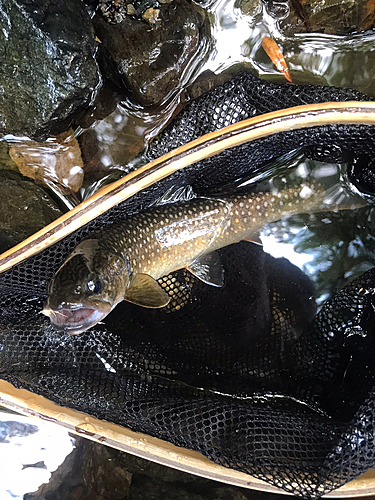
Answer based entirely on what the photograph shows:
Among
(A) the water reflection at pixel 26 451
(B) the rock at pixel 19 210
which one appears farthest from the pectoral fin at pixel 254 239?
(A) the water reflection at pixel 26 451

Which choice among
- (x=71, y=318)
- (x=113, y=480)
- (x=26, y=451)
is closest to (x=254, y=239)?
(x=71, y=318)

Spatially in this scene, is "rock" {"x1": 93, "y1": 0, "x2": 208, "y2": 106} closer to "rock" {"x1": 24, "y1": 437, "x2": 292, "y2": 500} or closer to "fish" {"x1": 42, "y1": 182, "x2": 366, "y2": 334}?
"fish" {"x1": 42, "y1": 182, "x2": 366, "y2": 334}

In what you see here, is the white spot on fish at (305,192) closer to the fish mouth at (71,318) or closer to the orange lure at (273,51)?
the orange lure at (273,51)

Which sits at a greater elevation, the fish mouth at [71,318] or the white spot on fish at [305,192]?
the fish mouth at [71,318]

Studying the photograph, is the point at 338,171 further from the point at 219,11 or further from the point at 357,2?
the point at 219,11

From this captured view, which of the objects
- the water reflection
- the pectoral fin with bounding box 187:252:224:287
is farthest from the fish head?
the water reflection

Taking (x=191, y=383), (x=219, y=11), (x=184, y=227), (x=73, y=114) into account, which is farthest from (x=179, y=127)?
(x=191, y=383)

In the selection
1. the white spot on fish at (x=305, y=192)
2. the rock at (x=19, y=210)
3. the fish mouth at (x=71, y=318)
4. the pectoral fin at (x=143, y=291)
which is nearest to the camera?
the fish mouth at (x=71, y=318)
